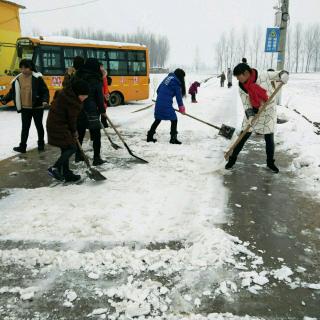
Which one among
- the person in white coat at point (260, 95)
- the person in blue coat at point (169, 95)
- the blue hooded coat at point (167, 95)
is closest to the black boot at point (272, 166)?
the person in white coat at point (260, 95)

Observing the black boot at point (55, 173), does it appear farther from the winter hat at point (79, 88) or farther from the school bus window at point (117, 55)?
the school bus window at point (117, 55)

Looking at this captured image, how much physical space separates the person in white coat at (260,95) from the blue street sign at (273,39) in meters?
8.26

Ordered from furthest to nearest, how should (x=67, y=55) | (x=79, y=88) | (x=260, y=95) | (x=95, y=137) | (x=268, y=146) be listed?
(x=67, y=55) < (x=95, y=137) < (x=268, y=146) < (x=260, y=95) < (x=79, y=88)

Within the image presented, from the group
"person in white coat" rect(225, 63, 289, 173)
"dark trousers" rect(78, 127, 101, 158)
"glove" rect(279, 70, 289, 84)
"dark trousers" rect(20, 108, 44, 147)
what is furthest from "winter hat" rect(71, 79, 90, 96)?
"glove" rect(279, 70, 289, 84)

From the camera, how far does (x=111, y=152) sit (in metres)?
6.55

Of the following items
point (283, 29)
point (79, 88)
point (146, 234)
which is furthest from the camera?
point (283, 29)

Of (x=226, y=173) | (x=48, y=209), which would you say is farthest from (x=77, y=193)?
(x=226, y=173)

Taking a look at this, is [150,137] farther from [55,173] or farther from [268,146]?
[55,173]

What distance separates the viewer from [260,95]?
4996 mm

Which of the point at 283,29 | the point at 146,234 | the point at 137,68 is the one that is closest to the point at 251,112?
the point at 146,234

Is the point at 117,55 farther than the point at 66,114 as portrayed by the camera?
Yes

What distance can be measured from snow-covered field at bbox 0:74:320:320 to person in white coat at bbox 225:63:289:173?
685 mm

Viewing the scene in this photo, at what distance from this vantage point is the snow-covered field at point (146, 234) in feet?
8.26

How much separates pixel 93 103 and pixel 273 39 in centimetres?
917
